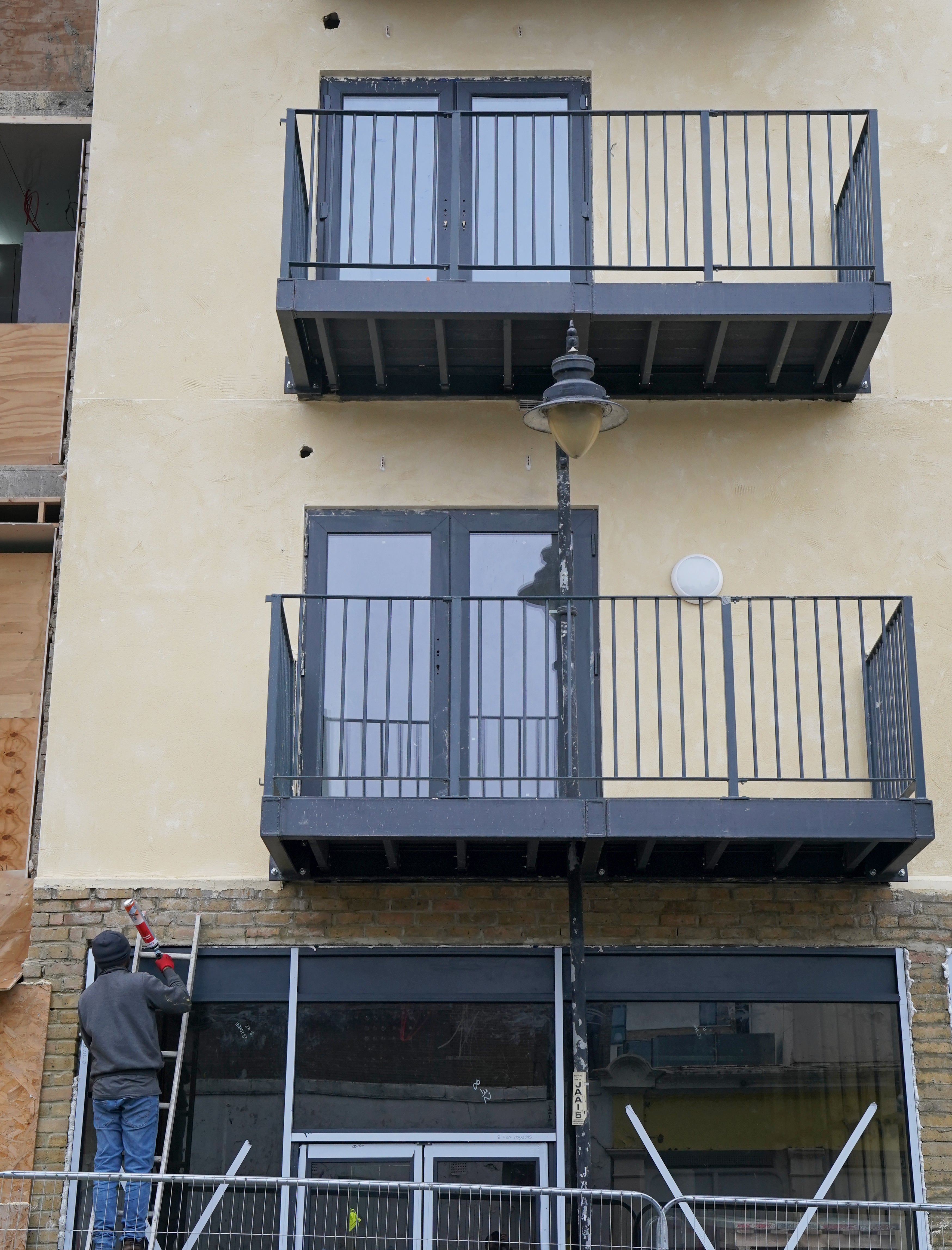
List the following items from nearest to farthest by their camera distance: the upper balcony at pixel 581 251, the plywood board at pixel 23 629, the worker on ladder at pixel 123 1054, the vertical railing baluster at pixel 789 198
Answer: the worker on ladder at pixel 123 1054 → the upper balcony at pixel 581 251 → the plywood board at pixel 23 629 → the vertical railing baluster at pixel 789 198

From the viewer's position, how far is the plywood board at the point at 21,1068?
9641 mm

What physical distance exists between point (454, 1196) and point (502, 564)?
4122 mm

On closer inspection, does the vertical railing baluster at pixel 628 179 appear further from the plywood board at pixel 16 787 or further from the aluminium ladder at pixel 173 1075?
→ the aluminium ladder at pixel 173 1075

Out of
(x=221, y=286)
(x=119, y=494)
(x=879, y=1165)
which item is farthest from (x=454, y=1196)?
(x=221, y=286)

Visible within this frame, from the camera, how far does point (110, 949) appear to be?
9250mm

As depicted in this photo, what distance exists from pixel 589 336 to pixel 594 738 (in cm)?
270

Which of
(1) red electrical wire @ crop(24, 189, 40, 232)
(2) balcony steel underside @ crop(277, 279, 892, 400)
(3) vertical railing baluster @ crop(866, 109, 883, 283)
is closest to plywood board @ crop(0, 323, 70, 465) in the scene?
(2) balcony steel underside @ crop(277, 279, 892, 400)

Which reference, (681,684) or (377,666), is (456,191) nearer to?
(377,666)

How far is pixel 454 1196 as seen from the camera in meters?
9.43

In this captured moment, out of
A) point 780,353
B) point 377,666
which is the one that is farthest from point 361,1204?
point 780,353

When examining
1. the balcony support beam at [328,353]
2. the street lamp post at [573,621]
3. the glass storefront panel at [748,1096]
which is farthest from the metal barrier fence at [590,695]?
the balcony support beam at [328,353]

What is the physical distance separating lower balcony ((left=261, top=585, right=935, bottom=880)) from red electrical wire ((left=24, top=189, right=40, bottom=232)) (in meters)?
4.84

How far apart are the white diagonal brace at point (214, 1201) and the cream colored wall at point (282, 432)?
5.71ft

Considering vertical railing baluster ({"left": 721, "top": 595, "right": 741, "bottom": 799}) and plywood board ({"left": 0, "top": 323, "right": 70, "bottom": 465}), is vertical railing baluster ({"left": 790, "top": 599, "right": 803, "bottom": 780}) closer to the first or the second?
vertical railing baluster ({"left": 721, "top": 595, "right": 741, "bottom": 799})
